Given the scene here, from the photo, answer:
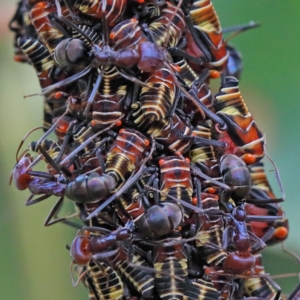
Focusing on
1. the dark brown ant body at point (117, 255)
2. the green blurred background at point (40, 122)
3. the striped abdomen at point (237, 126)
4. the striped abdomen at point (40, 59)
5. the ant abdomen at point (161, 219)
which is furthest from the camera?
the green blurred background at point (40, 122)

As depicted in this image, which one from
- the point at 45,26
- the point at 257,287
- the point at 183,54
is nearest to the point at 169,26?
the point at 183,54

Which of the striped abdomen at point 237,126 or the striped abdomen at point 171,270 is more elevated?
the striped abdomen at point 237,126

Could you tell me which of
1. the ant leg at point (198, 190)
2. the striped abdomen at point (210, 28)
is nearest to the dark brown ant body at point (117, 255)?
the ant leg at point (198, 190)

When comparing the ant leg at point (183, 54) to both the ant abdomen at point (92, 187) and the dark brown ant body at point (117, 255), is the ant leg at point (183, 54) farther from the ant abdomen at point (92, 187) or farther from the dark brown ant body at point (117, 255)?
the dark brown ant body at point (117, 255)

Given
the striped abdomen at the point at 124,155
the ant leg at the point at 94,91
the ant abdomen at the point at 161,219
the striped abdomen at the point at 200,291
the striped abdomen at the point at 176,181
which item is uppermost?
the ant leg at the point at 94,91

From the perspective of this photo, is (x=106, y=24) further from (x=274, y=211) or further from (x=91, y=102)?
(x=274, y=211)

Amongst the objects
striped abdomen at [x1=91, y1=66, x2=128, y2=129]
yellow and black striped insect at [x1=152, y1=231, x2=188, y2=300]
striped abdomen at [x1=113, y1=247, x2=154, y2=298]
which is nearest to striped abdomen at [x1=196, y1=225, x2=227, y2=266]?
yellow and black striped insect at [x1=152, y1=231, x2=188, y2=300]

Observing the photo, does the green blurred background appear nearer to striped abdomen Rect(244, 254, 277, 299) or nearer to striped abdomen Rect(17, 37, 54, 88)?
striped abdomen Rect(244, 254, 277, 299)

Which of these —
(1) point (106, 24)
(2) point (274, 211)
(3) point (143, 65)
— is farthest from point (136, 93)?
(2) point (274, 211)

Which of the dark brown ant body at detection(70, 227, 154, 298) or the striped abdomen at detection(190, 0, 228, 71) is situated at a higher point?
the striped abdomen at detection(190, 0, 228, 71)

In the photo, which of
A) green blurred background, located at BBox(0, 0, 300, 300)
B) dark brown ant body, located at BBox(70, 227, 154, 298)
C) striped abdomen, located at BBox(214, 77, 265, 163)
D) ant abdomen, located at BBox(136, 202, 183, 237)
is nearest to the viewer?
ant abdomen, located at BBox(136, 202, 183, 237)
